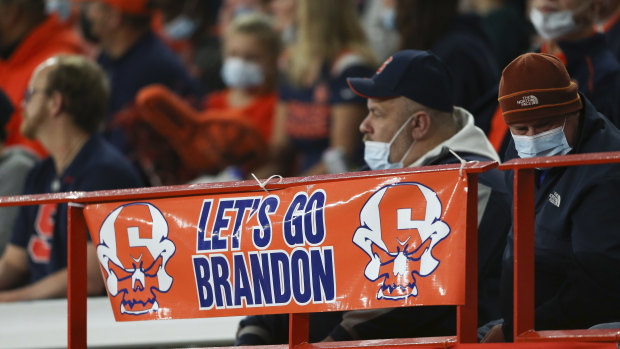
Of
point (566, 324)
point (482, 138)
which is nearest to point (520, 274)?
point (566, 324)

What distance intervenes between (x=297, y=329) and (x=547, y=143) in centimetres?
106

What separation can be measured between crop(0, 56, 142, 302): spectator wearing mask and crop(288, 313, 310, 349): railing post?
2285 millimetres

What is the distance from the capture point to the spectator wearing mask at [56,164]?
5934mm

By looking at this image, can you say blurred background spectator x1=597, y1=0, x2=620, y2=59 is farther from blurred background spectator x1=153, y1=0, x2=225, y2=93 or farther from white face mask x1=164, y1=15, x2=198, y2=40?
white face mask x1=164, y1=15, x2=198, y2=40

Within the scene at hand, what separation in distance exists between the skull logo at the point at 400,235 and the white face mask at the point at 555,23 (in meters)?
2.00

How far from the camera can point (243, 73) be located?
819 centimetres

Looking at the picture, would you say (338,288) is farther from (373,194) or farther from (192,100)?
(192,100)

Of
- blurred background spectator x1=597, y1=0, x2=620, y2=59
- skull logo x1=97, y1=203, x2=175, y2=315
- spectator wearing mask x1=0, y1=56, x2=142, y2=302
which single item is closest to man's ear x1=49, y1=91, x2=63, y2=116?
spectator wearing mask x1=0, y1=56, x2=142, y2=302

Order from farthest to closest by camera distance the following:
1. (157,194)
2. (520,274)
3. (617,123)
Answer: (617,123) → (157,194) → (520,274)

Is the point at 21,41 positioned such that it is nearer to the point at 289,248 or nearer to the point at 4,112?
the point at 4,112

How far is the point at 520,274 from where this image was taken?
11.7ft

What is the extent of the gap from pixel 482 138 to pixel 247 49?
383 cm

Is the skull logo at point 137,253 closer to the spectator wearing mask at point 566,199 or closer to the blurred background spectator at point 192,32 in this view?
the spectator wearing mask at point 566,199

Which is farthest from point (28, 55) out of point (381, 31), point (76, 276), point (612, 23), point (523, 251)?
point (523, 251)
